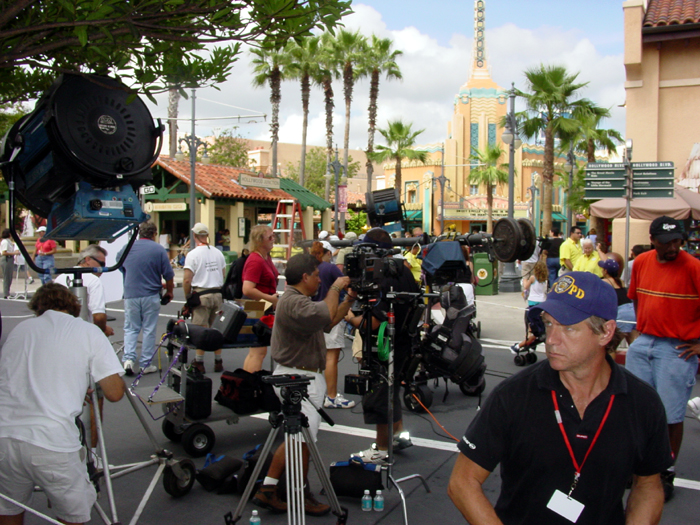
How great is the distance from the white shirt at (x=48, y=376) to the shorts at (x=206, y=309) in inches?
190

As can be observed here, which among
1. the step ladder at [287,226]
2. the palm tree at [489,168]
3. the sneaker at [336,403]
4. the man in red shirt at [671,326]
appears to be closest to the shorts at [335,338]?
the sneaker at [336,403]

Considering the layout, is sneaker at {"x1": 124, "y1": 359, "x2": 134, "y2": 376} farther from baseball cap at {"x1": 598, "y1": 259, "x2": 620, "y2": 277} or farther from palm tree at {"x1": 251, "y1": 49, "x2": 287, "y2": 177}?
palm tree at {"x1": 251, "y1": 49, "x2": 287, "y2": 177}

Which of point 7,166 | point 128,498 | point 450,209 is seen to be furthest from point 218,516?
point 450,209

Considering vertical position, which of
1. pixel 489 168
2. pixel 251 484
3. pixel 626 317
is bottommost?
pixel 251 484

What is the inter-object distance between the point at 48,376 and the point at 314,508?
200 centimetres

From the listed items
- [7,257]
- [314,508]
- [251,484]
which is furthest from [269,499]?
[7,257]

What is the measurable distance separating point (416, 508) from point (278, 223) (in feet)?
80.8

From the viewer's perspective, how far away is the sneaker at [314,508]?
4.19 meters

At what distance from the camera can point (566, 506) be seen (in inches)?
82.3

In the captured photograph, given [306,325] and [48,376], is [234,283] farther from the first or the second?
[48,376]

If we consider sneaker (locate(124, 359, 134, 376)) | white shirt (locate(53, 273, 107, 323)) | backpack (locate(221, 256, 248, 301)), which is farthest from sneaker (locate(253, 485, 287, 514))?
sneaker (locate(124, 359, 134, 376))

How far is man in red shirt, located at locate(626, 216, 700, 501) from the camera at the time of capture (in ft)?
14.5

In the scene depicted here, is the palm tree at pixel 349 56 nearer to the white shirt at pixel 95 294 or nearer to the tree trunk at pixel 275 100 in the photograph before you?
the tree trunk at pixel 275 100

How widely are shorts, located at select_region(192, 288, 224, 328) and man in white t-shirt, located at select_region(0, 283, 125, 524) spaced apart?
4.83 metres
